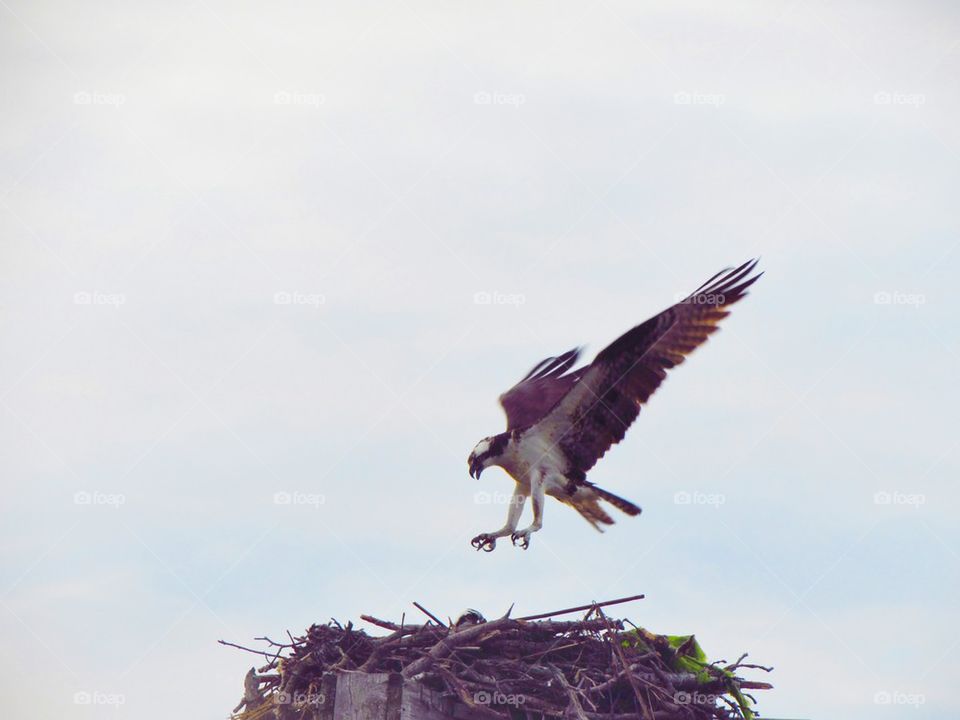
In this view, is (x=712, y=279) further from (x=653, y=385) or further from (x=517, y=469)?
(x=517, y=469)

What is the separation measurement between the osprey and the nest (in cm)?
125

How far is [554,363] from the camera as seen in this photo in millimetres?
9977

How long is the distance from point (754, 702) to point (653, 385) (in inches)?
104

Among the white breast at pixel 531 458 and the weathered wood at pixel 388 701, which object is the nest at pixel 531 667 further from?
the white breast at pixel 531 458

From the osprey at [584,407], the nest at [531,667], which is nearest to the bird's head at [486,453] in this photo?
the osprey at [584,407]

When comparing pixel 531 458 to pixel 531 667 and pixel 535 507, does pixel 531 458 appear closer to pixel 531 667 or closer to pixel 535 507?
pixel 535 507

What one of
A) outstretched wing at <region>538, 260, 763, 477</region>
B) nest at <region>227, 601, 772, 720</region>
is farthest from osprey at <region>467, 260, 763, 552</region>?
nest at <region>227, 601, 772, 720</region>

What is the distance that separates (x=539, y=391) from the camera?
385 inches

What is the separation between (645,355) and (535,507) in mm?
1612

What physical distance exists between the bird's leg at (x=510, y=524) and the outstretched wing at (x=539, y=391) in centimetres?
61

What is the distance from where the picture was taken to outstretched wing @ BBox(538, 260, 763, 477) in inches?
362

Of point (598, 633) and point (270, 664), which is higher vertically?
point (598, 633)

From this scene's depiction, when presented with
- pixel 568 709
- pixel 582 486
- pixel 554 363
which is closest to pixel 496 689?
pixel 568 709

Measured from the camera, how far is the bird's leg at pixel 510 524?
366 inches
